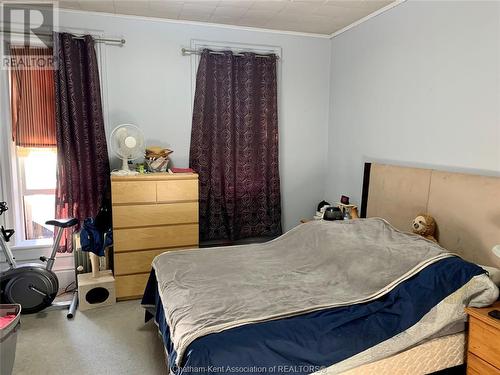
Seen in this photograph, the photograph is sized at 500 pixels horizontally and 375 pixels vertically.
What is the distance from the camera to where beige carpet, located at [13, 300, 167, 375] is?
2.37 meters

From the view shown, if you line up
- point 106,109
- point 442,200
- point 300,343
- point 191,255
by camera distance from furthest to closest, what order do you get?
point 106,109 < point 191,255 < point 442,200 < point 300,343

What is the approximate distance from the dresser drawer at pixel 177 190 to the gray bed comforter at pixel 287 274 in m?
0.69

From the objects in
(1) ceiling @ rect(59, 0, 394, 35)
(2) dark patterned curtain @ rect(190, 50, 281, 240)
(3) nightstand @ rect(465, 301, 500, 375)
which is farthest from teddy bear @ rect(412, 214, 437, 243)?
(1) ceiling @ rect(59, 0, 394, 35)

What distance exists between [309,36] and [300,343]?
11.1 ft

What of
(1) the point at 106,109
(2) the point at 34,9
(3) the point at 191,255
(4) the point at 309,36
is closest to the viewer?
(3) the point at 191,255

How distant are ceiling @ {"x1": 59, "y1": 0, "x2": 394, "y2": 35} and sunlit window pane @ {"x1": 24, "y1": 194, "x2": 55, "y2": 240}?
5.85 feet

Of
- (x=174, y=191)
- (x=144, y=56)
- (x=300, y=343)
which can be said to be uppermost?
(x=144, y=56)

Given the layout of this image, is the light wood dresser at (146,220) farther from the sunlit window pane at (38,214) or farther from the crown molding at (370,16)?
the crown molding at (370,16)

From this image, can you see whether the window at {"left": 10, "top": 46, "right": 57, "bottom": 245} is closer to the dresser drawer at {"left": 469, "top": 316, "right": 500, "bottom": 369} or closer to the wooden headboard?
the wooden headboard

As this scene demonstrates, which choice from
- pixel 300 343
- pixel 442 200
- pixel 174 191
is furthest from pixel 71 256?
pixel 442 200

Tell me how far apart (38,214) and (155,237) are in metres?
1.27

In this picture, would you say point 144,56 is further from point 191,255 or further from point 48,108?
point 191,255

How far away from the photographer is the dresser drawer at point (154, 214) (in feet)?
10.5

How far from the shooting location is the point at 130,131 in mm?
3340
